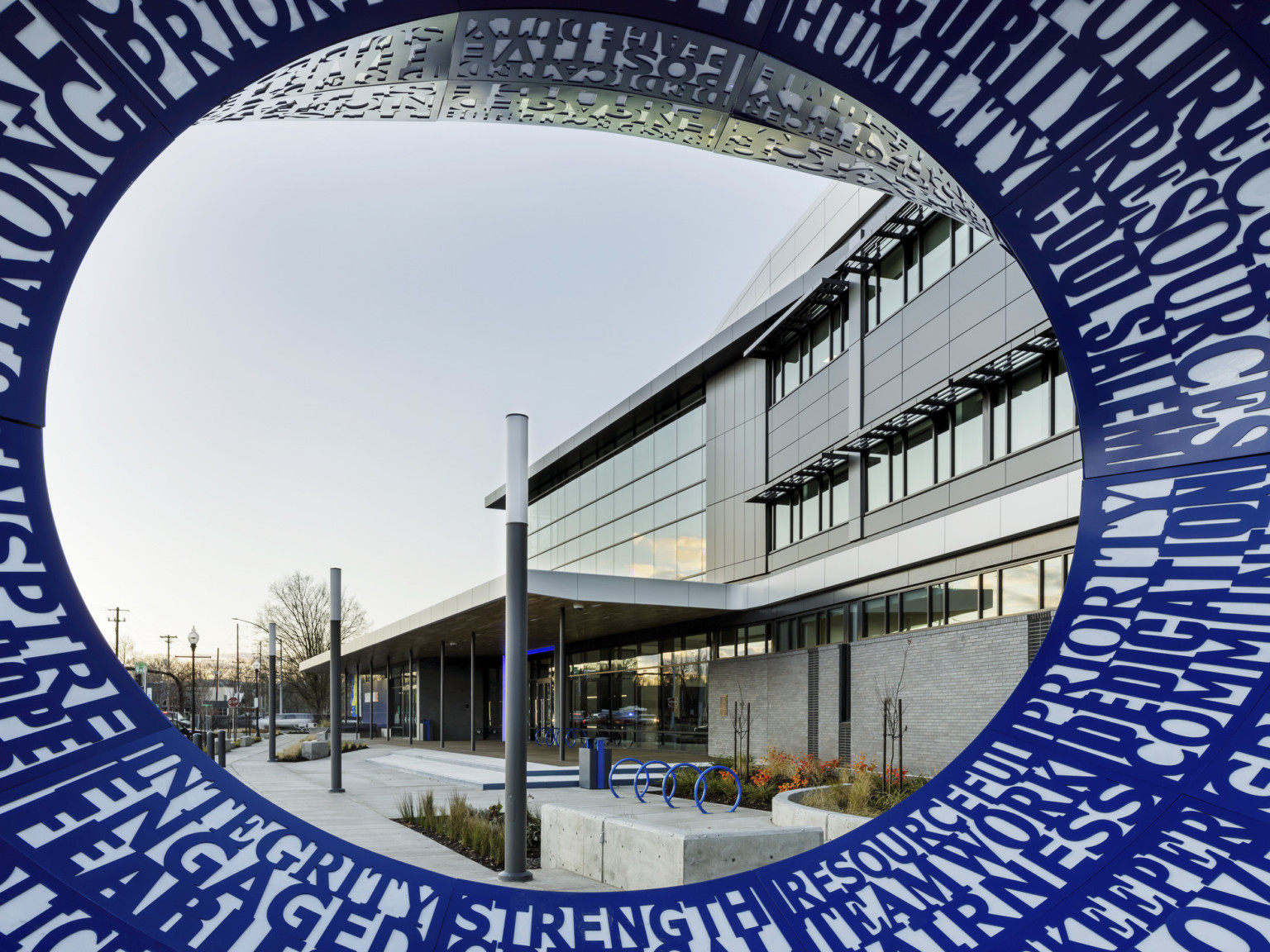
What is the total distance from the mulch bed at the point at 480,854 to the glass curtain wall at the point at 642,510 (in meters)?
20.5

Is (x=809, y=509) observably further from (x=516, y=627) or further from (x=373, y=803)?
(x=516, y=627)

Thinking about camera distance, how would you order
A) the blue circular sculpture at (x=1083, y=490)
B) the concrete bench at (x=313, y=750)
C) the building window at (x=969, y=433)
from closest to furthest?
the blue circular sculpture at (x=1083, y=490) → the building window at (x=969, y=433) → the concrete bench at (x=313, y=750)

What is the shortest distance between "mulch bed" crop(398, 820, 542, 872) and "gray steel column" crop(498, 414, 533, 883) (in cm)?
62

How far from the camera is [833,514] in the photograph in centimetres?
2734

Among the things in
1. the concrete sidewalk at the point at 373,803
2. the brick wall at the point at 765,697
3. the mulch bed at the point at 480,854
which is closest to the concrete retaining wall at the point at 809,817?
the concrete sidewalk at the point at 373,803

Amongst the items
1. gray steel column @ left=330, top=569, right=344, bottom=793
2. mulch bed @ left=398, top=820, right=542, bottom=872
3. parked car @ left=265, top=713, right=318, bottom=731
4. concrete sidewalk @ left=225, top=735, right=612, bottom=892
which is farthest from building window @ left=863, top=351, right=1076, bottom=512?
parked car @ left=265, top=713, right=318, bottom=731

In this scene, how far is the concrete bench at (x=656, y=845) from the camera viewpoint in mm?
9430

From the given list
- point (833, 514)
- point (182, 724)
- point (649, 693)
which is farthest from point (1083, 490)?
point (182, 724)

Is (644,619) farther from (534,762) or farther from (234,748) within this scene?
(234,748)

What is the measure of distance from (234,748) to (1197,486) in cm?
4504

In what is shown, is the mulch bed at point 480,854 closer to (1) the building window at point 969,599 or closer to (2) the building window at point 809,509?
(1) the building window at point 969,599

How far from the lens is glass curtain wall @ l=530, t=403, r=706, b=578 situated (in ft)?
117

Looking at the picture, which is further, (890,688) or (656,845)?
(890,688)

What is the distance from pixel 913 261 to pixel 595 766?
13394mm
